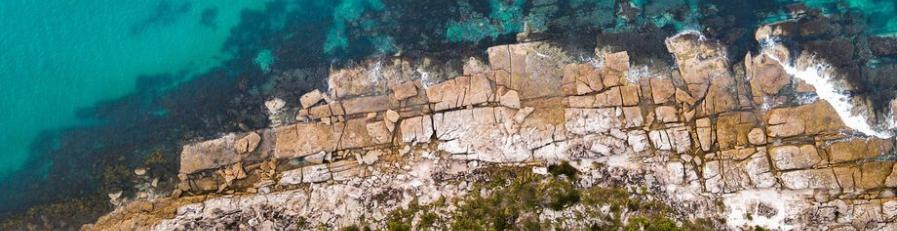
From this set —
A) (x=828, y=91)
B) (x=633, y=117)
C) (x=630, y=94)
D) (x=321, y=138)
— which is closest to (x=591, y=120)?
(x=633, y=117)

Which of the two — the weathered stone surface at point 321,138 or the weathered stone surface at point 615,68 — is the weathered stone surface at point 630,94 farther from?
the weathered stone surface at point 321,138

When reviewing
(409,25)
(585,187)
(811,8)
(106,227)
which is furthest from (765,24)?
(106,227)

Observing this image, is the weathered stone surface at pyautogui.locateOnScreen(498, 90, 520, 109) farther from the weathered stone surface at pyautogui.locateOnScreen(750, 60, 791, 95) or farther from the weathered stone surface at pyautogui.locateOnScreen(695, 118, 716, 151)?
the weathered stone surface at pyautogui.locateOnScreen(750, 60, 791, 95)

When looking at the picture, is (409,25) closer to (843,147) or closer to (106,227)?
(106,227)

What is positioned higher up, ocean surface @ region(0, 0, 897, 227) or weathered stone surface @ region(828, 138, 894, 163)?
ocean surface @ region(0, 0, 897, 227)

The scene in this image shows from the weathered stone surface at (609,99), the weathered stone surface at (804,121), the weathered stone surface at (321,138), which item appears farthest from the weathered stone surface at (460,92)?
the weathered stone surface at (804,121)

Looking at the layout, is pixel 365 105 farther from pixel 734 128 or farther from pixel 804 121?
pixel 804 121

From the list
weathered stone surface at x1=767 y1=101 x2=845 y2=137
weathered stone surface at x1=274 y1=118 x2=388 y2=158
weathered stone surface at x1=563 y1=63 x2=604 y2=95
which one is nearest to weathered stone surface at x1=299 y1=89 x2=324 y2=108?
weathered stone surface at x1=274 y1=118 x2=388 y2=158
